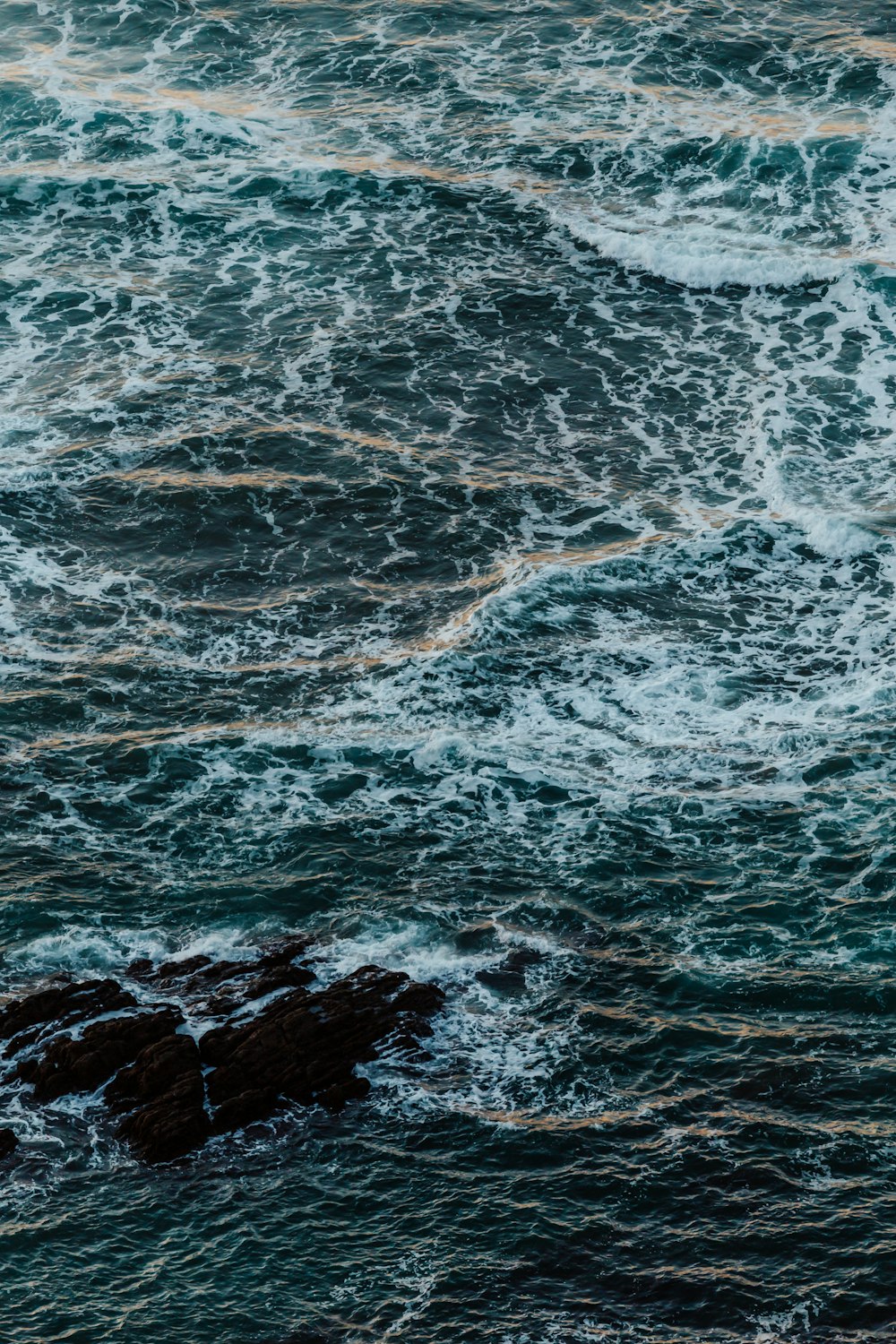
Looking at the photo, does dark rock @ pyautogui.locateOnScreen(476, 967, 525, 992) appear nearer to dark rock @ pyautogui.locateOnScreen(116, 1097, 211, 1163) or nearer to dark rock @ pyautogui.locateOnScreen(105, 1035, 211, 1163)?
dark rock @ pyautogui.locateOnScreen(105, 1035, 211, 1163)

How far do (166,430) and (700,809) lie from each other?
58.5 feet

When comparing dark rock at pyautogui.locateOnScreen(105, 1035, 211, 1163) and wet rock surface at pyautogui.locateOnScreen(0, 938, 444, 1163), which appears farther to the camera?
wet rock surface at pyautogui.locateOnScreen(0, 938, 444, 1163)

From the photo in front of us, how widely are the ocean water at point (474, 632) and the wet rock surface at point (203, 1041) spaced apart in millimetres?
473

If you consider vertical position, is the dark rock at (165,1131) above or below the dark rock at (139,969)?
below

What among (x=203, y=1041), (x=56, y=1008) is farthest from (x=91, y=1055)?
(x=203, y=1041)

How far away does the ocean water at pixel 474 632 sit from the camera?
18562mm

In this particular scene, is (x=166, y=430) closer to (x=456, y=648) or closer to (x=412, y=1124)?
(x=456, y=648)

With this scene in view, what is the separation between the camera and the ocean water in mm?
18562

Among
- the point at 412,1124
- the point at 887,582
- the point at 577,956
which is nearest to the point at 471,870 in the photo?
the point at 577,956

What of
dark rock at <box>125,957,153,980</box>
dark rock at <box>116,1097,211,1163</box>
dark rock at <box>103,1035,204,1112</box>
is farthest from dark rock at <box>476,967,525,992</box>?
dark rock at <box>125,957,153,980</box>

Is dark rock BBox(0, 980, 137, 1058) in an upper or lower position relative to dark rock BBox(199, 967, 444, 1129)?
upper

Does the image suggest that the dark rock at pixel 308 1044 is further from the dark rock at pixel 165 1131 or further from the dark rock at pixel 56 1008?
the dark rock at pixel 56 1008

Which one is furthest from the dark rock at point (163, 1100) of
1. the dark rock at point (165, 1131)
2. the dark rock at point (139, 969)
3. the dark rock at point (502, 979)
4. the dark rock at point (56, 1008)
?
the dark rock at point (502, 979)

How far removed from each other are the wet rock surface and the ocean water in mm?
473
